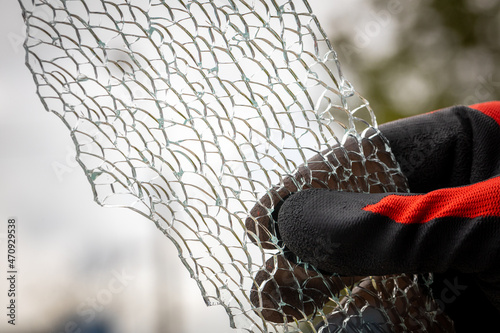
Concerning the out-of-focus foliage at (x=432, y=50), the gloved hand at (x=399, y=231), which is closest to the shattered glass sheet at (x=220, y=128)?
the gloved hand at (x=399, y=231)

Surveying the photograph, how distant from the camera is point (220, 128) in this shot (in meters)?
0.34

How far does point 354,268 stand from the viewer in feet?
0.98

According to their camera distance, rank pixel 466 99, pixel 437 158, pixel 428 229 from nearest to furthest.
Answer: pixel 428 229
pixel 437 158
pixel 466 99

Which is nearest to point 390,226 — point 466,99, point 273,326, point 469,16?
point 273,326

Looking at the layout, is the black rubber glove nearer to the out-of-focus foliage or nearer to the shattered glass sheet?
the shattered glass sheet

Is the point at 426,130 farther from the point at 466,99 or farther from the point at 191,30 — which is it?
the point at 466,99

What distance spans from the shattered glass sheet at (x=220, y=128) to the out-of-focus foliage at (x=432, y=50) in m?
1.11

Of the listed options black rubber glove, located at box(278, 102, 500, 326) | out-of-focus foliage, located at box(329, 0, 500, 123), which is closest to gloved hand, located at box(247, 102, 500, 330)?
black rubber glove, located at box(278, 102, 500, 326)

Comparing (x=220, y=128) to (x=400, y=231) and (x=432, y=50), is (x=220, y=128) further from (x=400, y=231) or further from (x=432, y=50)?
(x=432, y=50)

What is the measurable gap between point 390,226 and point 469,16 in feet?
4.48

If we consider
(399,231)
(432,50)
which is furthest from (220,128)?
(432,50)

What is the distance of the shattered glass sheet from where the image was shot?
12.5 inches

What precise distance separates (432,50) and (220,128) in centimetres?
128

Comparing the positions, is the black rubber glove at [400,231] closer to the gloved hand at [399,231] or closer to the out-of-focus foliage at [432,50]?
the gloved hand at [399,231]
